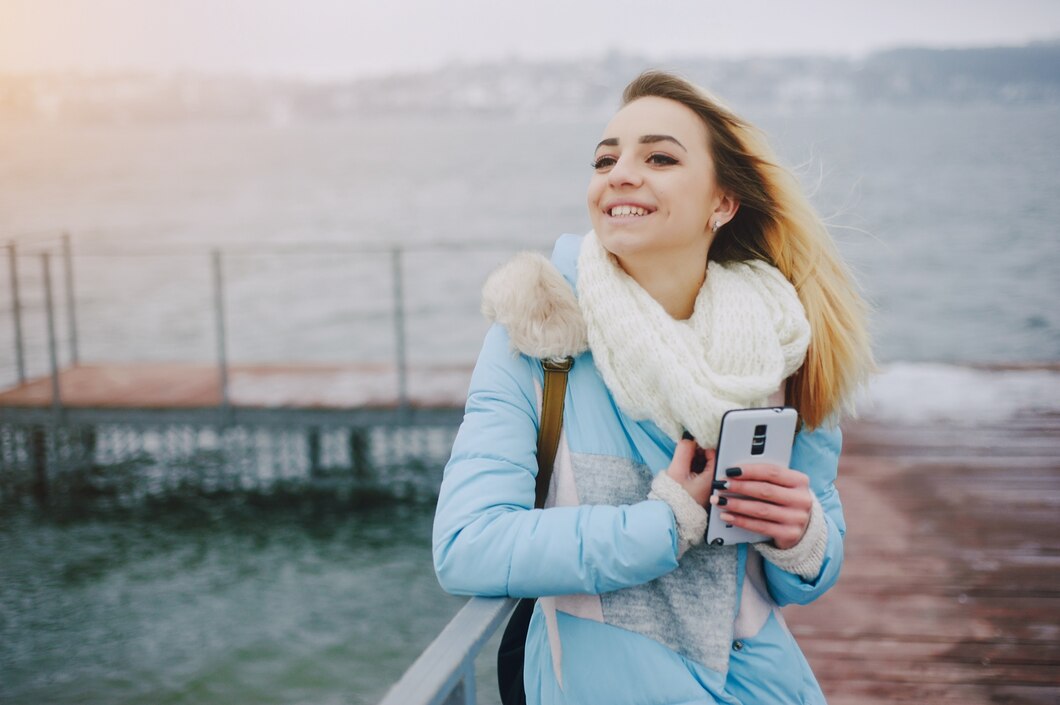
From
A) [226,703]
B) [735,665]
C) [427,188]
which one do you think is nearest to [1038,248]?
[427,188]

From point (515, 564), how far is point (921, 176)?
264 ft

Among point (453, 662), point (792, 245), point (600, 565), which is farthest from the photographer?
point (792, 245)

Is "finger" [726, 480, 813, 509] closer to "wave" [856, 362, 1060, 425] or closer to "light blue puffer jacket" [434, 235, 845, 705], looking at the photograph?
"light blue puffer jacket" [434, 235, 845, 705]

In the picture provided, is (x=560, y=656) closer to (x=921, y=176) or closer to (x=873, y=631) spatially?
(x=873, y=631)

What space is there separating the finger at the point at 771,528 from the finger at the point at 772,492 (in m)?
0.03

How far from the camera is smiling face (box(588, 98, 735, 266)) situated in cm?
165

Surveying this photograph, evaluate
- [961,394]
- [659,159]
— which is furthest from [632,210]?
[961,394]

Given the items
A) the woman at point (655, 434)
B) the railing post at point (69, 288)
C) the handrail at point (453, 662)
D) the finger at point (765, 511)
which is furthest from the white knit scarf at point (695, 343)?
the railing post at point (69, 288)

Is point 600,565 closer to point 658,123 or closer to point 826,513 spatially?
point 826,513

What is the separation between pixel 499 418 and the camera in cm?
151

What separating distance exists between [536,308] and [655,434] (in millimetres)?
281

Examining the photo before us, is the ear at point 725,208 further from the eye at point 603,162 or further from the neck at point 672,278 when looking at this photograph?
the eye at point 603,162

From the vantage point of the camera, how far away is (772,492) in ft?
4.82

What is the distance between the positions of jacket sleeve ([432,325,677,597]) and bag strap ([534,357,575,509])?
0.03 meters
